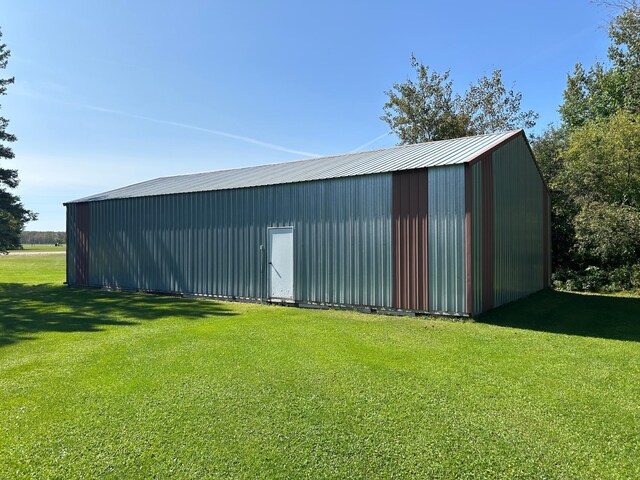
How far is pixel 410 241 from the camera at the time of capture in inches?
369

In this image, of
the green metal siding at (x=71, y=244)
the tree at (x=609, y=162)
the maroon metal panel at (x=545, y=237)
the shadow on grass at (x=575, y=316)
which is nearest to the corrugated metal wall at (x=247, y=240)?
the green metal siding at (x=71, y=244)

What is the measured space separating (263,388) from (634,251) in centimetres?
1509

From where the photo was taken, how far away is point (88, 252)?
16375mm

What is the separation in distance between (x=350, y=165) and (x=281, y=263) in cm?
352

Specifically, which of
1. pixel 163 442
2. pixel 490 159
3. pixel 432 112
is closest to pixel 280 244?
pixel 490 159

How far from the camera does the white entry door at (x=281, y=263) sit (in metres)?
11.3

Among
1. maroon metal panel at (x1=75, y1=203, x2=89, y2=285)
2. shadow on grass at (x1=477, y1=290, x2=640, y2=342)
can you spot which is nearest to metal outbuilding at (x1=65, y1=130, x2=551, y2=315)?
shadow on grass at (x1=477, y1=290, x2=640, y2=342)

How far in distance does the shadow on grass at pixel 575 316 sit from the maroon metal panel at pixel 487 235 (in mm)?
444

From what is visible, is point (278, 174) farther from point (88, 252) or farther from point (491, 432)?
point (491, 432)

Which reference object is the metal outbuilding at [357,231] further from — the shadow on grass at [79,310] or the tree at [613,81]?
the tree at [613,81]

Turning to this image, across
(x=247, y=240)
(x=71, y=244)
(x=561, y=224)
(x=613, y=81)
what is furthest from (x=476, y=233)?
(x=71, y=244)

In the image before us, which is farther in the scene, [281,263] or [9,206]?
[9,206]

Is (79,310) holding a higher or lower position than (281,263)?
lower

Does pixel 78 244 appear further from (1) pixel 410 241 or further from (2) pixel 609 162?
(2) pixel 609 162
